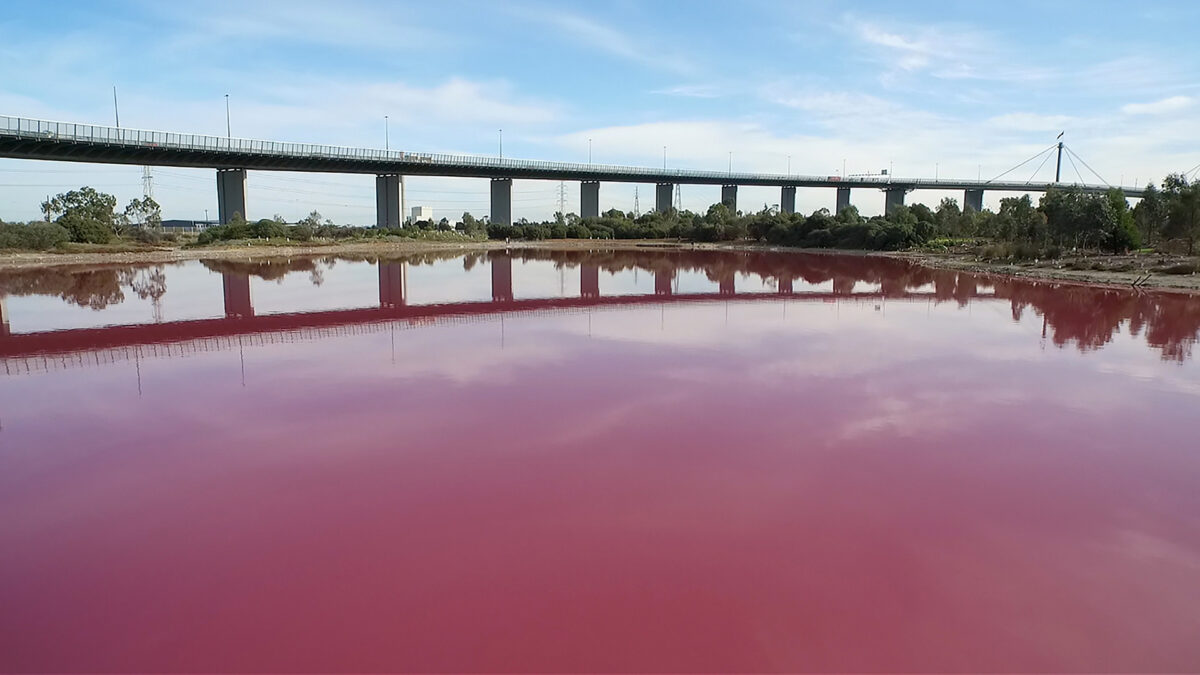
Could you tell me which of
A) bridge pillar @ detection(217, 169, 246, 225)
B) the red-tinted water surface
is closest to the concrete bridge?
bridge pillar @ detection(217, 169, 246, 225)

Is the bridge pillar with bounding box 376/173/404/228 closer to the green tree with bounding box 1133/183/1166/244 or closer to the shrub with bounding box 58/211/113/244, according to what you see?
the shrub with bounding box 58/211/113/244

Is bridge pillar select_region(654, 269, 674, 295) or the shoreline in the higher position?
the shoreline

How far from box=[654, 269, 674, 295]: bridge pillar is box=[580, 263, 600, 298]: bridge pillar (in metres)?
2.61

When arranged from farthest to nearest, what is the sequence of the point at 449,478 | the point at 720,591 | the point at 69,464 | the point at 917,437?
the point at 917,437 → the point at 69,464 → the point at 449,478 → the point at 720,591

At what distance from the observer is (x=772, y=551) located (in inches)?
252

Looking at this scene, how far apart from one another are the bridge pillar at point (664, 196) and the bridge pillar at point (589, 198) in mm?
8602

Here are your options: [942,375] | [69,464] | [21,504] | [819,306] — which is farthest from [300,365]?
[819,306]

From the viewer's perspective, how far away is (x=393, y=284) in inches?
1304

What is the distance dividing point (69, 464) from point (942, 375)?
13641 millimetres

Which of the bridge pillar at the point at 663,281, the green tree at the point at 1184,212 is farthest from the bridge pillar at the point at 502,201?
the green tree at the point at 1184,212

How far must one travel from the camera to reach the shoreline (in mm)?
31328

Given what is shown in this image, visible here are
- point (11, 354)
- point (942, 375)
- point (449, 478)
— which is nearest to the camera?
point (449, 478)

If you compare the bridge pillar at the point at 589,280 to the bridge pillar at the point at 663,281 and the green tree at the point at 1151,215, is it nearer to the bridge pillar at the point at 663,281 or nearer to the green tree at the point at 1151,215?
the bridge pillar at the point at 663,281

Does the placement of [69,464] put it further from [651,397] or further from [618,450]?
[651,397]
